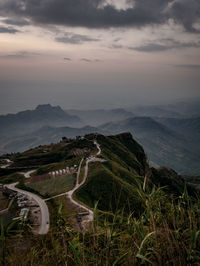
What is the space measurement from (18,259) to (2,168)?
138 m

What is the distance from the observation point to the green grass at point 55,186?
241 ft

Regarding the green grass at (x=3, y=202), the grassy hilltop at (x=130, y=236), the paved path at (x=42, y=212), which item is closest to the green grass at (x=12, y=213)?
the green grass at (x=3, y=202)

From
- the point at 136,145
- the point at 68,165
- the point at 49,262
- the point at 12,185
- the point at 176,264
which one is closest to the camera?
the point at 176,264

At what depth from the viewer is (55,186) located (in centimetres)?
8006

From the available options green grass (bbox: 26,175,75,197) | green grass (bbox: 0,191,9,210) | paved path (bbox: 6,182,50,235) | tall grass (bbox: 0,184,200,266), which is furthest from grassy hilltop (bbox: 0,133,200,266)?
green grass (bbox: 0,191,9,210)

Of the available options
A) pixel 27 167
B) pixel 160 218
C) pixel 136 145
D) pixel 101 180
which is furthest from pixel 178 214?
pixel 136 145

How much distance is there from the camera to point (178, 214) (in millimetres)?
7797

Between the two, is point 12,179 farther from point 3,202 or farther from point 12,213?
point 12,213

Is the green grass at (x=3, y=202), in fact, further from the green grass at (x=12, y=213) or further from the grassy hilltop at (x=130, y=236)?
the grassy hilltop at (x=130, y=236)

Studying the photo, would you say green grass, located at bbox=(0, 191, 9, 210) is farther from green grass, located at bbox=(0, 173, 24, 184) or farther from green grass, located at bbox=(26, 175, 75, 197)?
green grass, located at bbox=(0, 173, 24, 184)

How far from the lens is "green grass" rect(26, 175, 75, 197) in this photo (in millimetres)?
73562

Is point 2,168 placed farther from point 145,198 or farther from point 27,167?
point 145,198

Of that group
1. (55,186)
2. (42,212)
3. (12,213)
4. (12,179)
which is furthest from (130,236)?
(12,179)

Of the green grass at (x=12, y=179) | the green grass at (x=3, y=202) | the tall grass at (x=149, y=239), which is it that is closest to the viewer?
the tall grass at (x=149, y=239)
